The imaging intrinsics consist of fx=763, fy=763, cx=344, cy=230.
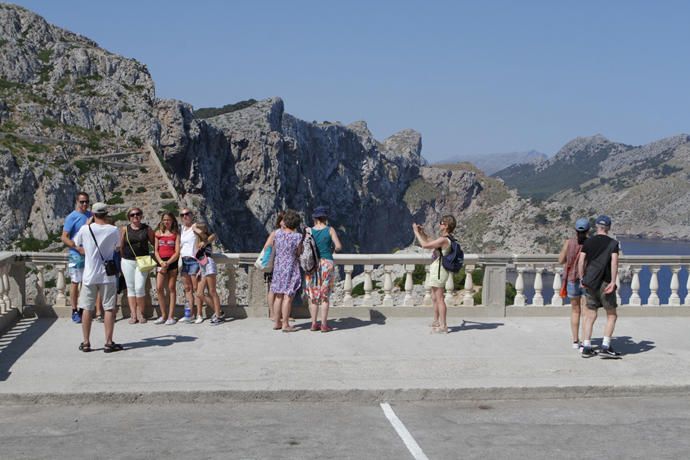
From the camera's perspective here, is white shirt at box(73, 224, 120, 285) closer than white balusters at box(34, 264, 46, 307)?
Yes

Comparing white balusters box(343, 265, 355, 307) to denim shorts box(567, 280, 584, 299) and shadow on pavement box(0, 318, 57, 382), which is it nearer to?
denim shorts box(567, 280, 584, 299)

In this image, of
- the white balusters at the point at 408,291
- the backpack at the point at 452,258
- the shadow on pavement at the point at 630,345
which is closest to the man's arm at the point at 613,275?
the shadow on pavement at the point at 630,345

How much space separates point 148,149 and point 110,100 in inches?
372

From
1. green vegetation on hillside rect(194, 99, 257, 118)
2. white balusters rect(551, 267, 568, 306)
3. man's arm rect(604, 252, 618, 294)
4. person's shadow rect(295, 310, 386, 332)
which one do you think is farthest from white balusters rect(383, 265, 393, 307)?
green vegetation on hillside rect(194, 99, 257, 118)

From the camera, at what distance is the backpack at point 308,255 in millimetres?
9562

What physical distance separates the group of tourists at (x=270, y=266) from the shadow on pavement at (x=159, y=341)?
32cm

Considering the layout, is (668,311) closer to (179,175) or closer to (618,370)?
(618,370)

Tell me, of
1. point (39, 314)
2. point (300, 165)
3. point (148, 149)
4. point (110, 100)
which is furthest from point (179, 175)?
point (39, 314)

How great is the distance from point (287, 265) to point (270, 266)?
501 mm

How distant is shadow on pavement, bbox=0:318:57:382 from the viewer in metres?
7.91

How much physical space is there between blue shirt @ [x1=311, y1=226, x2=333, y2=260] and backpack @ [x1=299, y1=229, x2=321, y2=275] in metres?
0.07

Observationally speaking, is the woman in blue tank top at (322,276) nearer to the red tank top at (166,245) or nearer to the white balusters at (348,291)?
the white balusters at (348,291)

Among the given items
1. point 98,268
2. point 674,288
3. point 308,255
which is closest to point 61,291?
point 98,268

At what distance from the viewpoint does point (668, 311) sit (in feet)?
38.1
